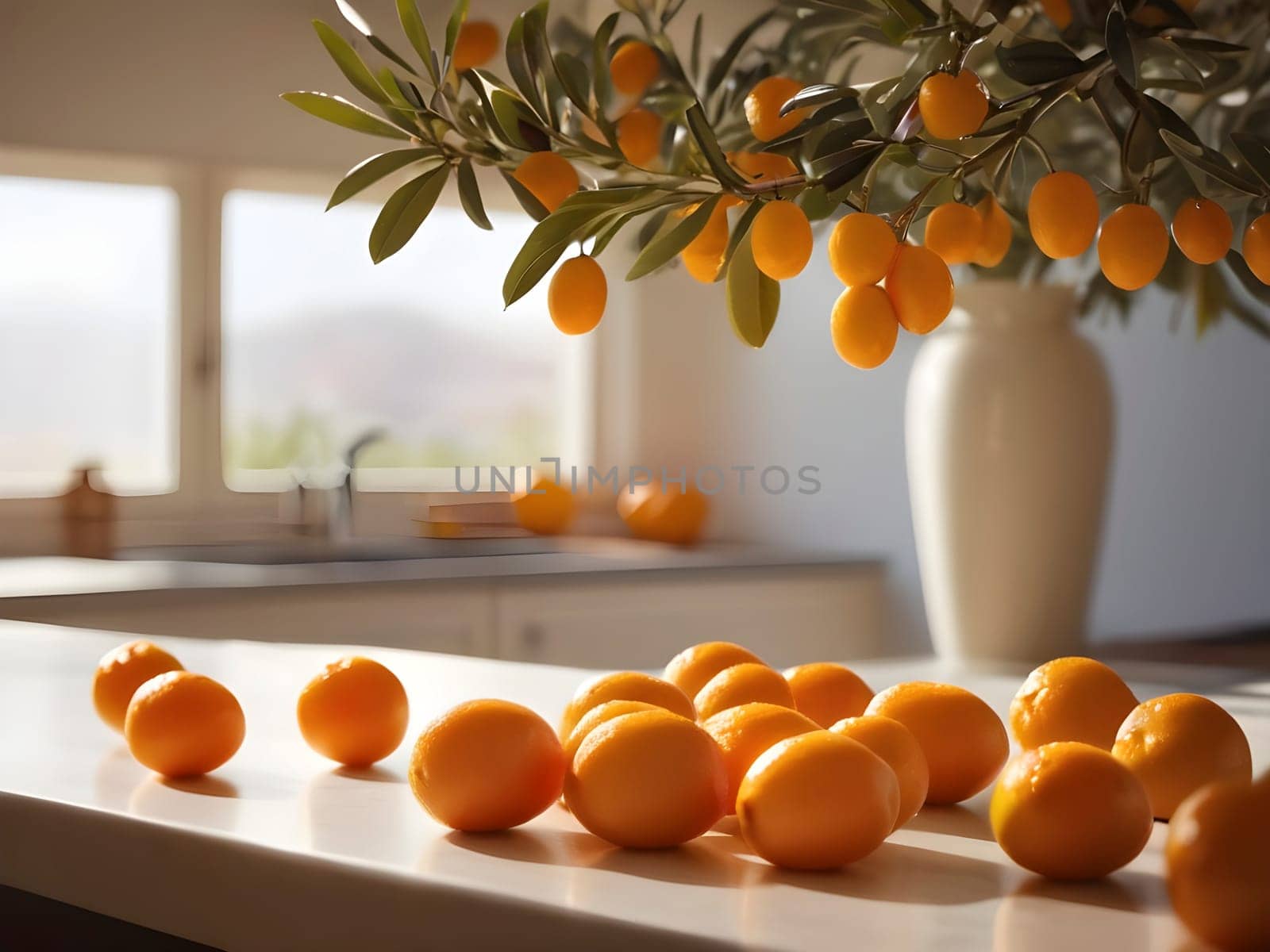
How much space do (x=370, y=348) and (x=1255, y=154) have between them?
310 cm

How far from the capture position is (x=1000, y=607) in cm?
151

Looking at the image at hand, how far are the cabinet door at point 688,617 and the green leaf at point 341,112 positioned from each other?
2.18m

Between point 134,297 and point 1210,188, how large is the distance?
298 centimetres

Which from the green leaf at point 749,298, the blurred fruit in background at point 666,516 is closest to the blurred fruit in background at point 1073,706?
the green leaf at point 749,298

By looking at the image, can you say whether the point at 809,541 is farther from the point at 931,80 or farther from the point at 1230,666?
the point at 931,80

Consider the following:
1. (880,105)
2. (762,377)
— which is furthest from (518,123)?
(762,377)

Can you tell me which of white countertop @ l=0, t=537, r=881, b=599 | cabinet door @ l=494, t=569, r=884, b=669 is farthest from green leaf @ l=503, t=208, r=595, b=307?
cabinet door @ l=494, t=569, r=884, b=669

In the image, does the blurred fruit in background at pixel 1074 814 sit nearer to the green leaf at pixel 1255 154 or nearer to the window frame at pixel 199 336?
the green leaf at pixel 1255 154

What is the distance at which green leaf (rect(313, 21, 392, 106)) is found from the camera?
1.64 feet

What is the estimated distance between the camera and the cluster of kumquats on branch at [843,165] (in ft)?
1.48

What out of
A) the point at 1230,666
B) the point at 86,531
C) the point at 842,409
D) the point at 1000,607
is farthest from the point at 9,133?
the point at 1230,666

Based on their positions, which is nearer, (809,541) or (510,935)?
(510,935)

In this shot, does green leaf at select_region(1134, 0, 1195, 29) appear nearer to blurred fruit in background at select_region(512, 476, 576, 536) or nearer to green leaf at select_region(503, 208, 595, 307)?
green leaf at select_region(503, 208, 595, 307)

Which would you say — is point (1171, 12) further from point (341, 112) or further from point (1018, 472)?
point (1018, 472)
